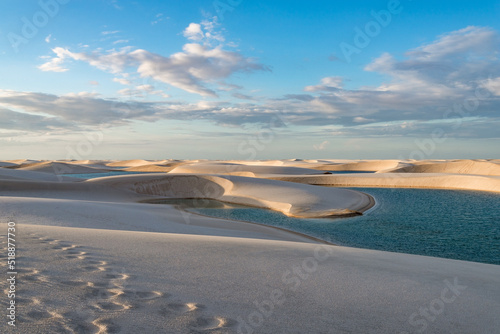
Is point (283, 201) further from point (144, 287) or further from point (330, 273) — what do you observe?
point (144, 287)

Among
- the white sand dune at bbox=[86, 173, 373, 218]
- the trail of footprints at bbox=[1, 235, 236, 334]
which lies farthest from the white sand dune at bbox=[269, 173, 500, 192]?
the trail of footprints at bbox=[1, 235, 236, 334]

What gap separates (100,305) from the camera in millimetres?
2793

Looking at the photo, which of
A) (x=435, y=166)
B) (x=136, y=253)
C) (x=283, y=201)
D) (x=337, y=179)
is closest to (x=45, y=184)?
(x=283, y=201)

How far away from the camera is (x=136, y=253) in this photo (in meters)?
4.73

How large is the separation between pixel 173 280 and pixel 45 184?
79.3 feet

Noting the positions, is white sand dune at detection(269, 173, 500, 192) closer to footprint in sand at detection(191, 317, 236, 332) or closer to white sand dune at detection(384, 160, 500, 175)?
white sand dune at detection(384, 160, 500, 175)

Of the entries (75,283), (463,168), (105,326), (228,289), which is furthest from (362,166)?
(105,326)

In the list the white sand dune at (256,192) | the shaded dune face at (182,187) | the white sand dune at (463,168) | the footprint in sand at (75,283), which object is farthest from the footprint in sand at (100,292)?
the white sand dune at (463,168)

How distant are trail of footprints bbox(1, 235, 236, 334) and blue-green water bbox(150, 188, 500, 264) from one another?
27.5ft

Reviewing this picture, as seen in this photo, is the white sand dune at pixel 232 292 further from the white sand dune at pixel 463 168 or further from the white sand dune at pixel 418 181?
the white sand dune at pixel 463 168

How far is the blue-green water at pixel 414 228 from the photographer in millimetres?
9797

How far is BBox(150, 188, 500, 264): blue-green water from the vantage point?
980 centimetres

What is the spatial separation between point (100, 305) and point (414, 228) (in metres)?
13.0

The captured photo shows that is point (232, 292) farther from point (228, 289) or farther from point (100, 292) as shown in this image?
point (100, 292)
